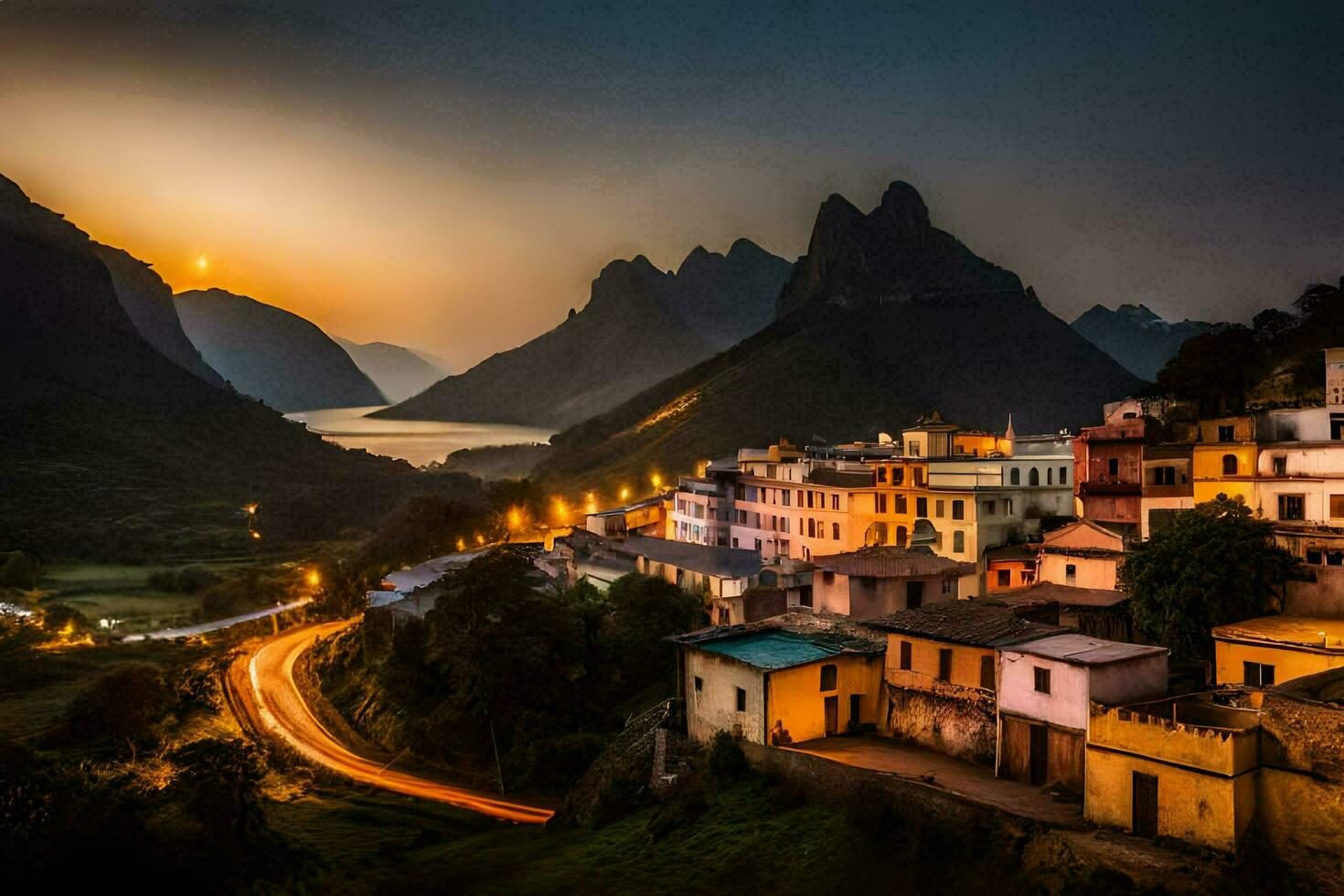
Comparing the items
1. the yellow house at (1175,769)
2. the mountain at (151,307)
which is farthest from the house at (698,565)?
the mountain at (151,307)

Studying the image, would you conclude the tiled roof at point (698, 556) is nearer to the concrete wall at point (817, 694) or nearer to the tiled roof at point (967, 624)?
the concrete wall at point (817, 694)

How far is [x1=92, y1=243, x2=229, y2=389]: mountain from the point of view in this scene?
184 metres

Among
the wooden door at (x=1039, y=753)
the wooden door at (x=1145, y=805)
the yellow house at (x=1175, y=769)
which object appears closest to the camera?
the yellow house at (x=1175, y=769)

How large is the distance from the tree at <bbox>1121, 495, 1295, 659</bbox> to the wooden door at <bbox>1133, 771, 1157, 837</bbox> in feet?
38.3

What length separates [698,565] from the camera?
49.0 metres

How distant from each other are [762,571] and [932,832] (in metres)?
24.6

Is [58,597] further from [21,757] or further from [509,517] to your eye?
[21,757]

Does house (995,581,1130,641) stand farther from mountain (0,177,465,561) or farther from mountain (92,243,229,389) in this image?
mountain (92,243,229,389)

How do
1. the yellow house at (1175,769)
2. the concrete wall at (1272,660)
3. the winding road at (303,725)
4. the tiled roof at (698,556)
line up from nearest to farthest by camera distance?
the yellow house at (1175,769), the concrete wall at (1272,660), the winding road at (303,725), the tiled roof at (698,556)

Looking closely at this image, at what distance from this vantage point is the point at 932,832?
2009cm

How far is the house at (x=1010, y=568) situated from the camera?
138 ft

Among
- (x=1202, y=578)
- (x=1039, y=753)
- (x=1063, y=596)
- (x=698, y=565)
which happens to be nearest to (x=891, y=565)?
(x=1063, y=596)

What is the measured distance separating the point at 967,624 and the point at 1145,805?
823 centimetres

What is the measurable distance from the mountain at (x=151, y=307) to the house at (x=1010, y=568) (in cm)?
16961
